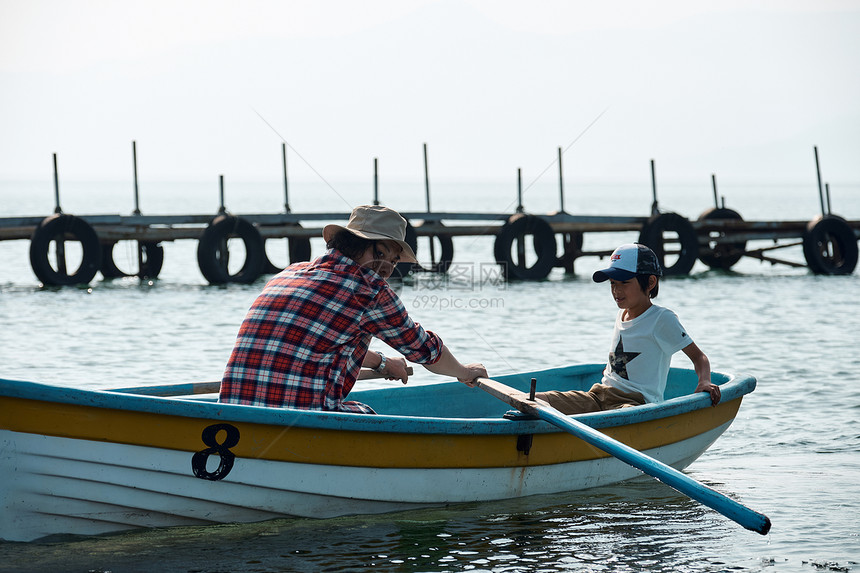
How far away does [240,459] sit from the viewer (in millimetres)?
5691

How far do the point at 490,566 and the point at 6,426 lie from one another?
2.73 metres

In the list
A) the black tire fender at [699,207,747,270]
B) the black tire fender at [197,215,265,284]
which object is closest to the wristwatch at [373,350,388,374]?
the black tire fender at [197,215,265,284]

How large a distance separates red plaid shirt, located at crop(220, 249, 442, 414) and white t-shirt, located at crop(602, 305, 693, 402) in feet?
5.91

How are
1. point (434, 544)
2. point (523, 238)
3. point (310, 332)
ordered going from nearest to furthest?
point (310, 332) < point (434, 544) < point (523, 238)

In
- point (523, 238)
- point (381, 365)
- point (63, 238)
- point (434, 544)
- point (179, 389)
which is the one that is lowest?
point (434, 544)

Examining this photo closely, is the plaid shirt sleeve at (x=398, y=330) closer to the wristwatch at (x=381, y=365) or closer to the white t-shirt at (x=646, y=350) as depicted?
the wristwatch at (x=381, y=365)

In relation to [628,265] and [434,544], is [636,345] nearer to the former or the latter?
[628,265]

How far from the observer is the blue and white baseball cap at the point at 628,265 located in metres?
6.86

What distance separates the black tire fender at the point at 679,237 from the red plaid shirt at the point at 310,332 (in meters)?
20.9

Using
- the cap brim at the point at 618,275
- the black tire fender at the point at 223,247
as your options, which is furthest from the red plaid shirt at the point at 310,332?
the black tire fender at the point at 223,247

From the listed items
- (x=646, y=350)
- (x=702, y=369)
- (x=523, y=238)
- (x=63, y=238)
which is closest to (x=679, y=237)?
(x=523, y=238)

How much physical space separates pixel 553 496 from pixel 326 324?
2.30m

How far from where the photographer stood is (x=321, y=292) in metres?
5.62

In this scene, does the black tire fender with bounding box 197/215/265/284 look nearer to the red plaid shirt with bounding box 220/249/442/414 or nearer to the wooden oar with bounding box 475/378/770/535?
the wooden oar with bounding box 475/378/770/535
